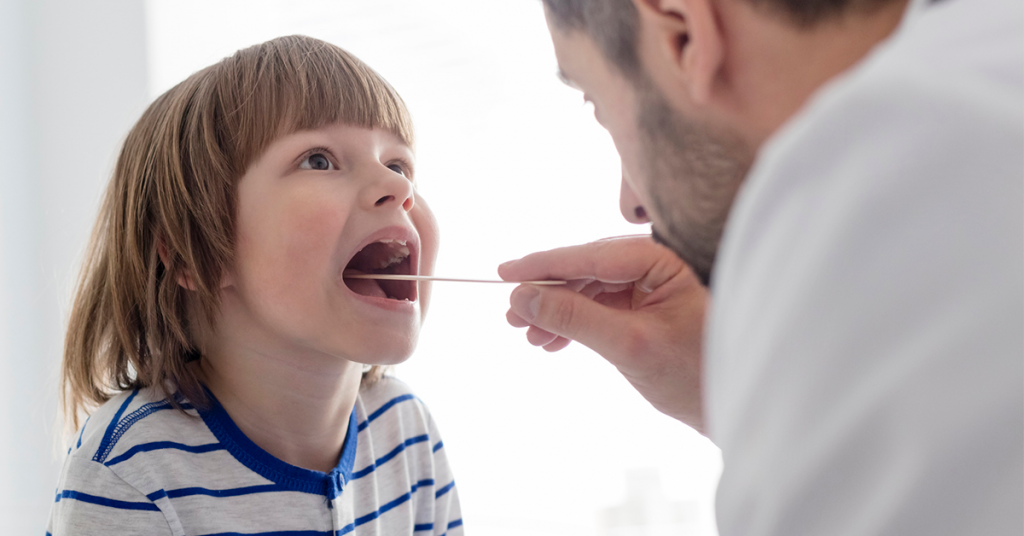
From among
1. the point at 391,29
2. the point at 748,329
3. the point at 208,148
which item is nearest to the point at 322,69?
the point at 208,148


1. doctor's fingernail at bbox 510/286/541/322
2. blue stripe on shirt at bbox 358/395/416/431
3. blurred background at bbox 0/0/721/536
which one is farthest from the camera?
blurred background at bbox 0/0/721/536

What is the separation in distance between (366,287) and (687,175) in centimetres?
56

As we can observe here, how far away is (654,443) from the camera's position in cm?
172

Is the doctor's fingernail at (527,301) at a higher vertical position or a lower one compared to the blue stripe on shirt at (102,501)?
higher

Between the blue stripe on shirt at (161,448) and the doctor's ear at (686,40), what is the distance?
72 cm

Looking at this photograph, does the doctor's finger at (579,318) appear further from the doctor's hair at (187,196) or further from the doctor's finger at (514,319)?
the doctor's hair at (187,196)

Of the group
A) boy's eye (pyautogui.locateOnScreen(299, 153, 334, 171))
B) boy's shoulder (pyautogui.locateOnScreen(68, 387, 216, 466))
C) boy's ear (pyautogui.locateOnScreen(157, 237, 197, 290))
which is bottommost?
boy's shoulder (pyautogui.locateOnScreen(68, 387, 216, 466))

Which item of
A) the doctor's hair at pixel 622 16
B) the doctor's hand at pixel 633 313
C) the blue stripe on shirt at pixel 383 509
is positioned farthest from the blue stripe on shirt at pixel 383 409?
the doctor's hair at pixel 622 16

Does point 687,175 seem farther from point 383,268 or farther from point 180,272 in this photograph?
point 180,272

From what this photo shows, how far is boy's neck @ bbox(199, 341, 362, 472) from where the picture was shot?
1010 millimetres

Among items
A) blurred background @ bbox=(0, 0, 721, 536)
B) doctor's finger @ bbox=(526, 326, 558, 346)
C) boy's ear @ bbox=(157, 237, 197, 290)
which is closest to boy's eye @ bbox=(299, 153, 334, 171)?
boy's ear @ bbox=(157, 237, 197, 290)

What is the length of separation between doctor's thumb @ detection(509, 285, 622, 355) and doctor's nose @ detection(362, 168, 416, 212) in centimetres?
20

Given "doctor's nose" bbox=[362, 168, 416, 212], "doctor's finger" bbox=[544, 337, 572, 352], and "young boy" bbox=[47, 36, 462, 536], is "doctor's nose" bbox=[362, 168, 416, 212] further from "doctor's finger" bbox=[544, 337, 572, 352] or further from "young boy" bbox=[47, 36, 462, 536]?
"doctor's finger" bbox=[544, 337, 572, 352]

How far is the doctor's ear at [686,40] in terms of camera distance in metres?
0.53
